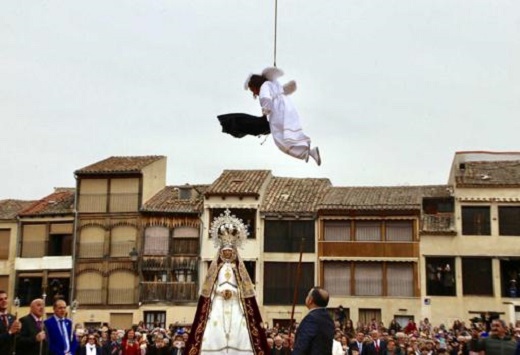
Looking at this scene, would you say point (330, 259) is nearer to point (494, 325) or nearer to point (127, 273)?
point (127, 273)

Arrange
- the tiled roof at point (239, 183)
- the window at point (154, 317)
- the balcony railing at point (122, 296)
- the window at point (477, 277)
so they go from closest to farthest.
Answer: the window at point (477, 277) → the window at point (154, 317) → the tiled roof at point (239, 183) → the balcony railing at point (122, 296)

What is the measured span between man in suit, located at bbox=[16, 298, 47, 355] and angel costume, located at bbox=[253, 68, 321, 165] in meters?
3.77

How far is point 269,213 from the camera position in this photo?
119ft

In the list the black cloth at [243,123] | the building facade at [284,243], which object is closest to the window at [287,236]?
the building facade at [284,243]

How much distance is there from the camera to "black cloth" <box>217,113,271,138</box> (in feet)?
37.5

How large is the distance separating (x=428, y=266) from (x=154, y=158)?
13.5 m

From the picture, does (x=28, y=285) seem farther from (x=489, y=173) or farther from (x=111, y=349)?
(x=489, y=173)

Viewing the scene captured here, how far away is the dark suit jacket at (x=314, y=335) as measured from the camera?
7371mm

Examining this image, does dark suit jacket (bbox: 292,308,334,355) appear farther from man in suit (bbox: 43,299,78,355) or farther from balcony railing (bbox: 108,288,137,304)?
balcony railing (bbox: 108,288,137,304)

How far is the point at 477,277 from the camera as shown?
34000 mm

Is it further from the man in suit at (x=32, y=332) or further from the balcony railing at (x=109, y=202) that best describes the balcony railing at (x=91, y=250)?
the man in suit at (x=32, y=332)

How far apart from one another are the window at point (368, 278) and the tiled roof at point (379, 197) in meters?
2.40

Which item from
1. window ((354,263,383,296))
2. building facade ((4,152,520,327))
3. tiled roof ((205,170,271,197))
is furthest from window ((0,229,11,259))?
window ((354,263,383,296))

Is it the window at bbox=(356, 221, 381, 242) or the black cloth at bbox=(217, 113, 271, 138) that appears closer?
the black cloth at bbox=(217, 113, 271, 138)
